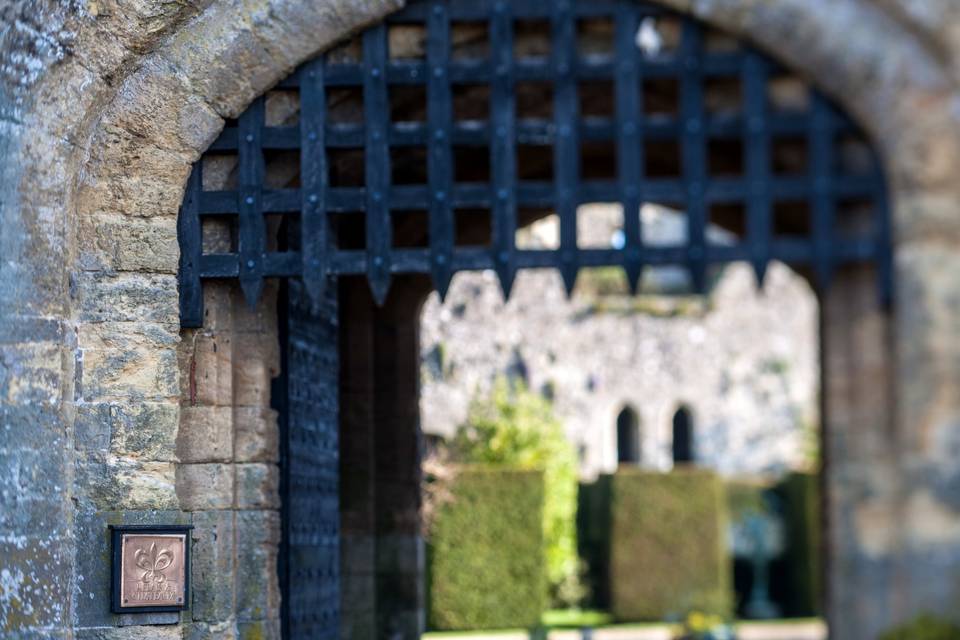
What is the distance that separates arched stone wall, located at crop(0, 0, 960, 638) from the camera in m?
5.67

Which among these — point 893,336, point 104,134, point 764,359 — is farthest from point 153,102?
point 764,359

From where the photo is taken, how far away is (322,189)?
636 cm

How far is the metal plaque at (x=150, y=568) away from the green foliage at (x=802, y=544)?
46.6 feet

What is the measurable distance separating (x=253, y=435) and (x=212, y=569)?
0.57m

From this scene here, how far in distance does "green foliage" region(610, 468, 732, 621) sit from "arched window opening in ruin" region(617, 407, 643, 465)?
10.9 ft

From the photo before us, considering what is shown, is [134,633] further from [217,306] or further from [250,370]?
[217,306]

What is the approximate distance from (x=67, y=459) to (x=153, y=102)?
4.53ft

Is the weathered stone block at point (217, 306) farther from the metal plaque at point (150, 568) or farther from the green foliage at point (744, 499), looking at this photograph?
the green foliage at point (744, 499)

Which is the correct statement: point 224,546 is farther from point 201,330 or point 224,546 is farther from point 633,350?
point 633,350

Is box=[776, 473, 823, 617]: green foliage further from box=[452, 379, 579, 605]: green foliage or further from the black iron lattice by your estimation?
the black iron lattice

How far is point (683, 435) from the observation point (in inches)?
896

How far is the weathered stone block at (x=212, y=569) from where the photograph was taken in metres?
6.43

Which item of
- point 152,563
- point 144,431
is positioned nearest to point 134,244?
point 144,431

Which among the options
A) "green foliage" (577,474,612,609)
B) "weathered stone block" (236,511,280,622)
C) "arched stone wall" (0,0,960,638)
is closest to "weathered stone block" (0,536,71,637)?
"arched stone wall" (0,0,960,638)
